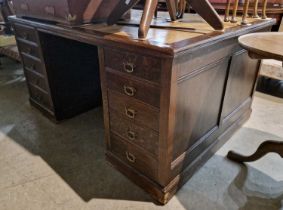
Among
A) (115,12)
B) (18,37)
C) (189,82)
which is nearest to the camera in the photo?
(189,82)

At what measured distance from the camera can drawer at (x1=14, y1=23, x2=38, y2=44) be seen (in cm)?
165

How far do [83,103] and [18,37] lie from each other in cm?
72

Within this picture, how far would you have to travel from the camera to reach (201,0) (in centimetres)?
115

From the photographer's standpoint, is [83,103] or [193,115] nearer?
[193,115]

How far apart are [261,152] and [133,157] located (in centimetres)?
75

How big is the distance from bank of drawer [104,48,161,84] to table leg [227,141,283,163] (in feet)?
2.68

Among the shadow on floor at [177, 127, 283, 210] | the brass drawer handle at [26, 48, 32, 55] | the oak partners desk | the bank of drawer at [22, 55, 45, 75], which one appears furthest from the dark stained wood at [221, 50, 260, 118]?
the brass drawer handle at [26, 48, 32, 55]

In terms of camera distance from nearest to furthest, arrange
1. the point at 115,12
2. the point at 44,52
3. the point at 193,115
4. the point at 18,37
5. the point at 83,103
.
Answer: the point at 193,115, the point at 115,12, the point at 44,52, the point at 18,37, the point at 83,103

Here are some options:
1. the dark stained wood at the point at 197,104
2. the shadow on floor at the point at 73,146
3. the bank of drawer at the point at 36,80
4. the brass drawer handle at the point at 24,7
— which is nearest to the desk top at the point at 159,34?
the dark stained wood at the point at 197,104

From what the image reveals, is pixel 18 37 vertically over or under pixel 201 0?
under

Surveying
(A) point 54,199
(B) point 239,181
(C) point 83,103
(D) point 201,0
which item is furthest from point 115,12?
(B) point 239,181

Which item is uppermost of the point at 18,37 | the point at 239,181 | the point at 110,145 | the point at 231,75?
the point at 18,37

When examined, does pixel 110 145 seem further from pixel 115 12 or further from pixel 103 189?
pixel 115 12

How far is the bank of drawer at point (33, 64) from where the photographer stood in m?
1.75
